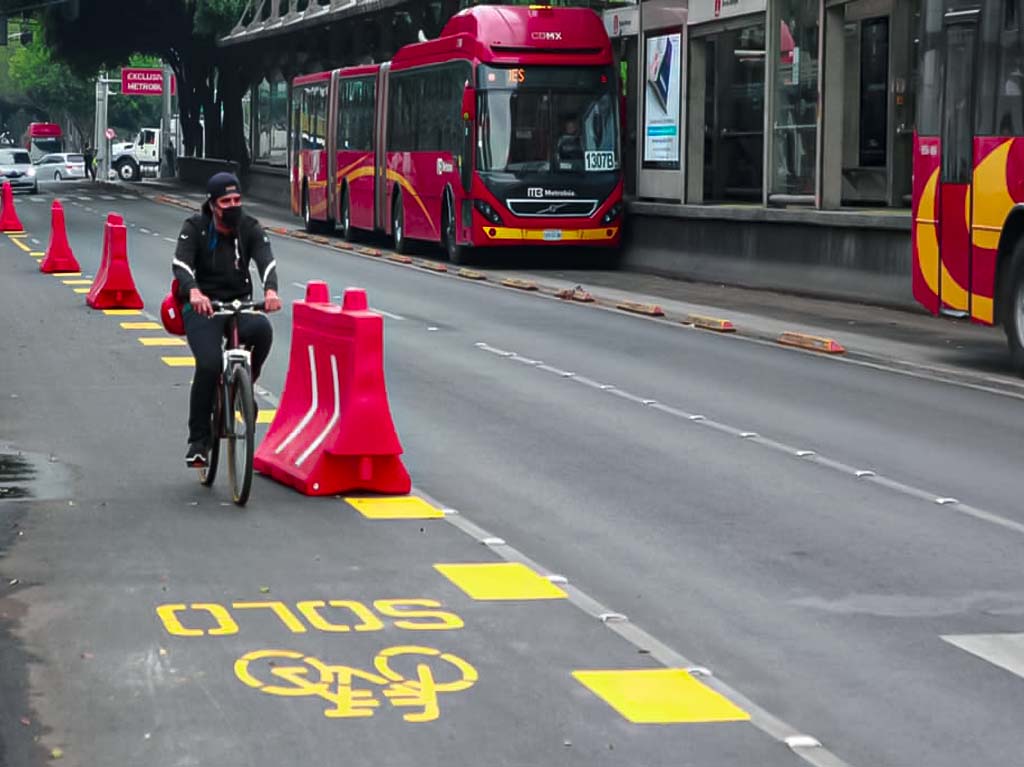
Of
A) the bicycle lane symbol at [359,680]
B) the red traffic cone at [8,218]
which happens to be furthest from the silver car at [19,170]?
the bicycle lane symbol at [359,680]

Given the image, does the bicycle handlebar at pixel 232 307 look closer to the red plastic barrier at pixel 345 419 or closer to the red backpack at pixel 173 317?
the red backpack at pixel 173 317

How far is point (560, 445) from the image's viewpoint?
43.2ft

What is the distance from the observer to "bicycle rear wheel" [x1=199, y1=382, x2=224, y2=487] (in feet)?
36.6

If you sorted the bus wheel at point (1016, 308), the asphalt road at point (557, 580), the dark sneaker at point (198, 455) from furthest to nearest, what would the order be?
the bus wheel at point (1016, 308) → the dark sneaker at point (198, 455) → the asphalt road at point (557, 580)

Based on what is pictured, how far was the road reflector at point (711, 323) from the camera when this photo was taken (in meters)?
21.7

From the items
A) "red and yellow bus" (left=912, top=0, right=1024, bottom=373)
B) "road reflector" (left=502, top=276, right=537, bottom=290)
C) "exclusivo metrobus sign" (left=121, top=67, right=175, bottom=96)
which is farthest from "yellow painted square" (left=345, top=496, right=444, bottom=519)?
"exclusivo metrobus sign" (left=121, top=67, right=175, bottom=96)

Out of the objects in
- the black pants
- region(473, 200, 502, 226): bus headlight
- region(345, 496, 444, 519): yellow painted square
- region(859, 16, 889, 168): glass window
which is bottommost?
region(345, 496, 444, 519): yellow painted square

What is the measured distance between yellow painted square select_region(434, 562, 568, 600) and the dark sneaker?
8.21ft

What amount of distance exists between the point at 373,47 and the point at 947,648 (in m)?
52.3

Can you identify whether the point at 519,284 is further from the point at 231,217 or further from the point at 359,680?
the point at 359,680

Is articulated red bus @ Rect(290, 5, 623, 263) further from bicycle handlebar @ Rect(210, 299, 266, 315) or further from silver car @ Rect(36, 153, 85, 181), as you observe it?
silver car @ Rect(36, 153, 85, 181)

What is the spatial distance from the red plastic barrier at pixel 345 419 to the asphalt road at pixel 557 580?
0.23 m

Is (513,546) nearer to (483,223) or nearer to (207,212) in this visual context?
(207,212)

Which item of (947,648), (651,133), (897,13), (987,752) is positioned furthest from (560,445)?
(651,133)
